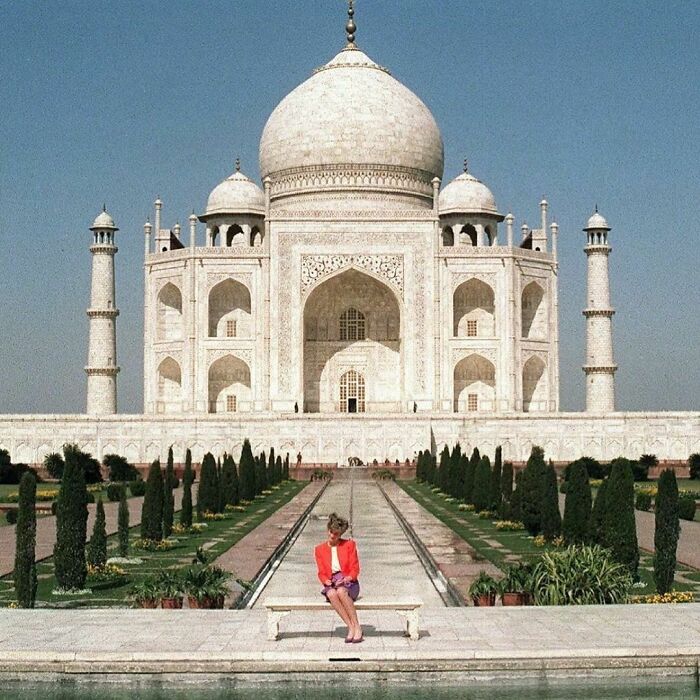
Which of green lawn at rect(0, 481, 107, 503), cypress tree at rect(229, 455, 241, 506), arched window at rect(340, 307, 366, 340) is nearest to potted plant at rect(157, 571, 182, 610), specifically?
cypress tree at rect(229, 455, 241, 506)

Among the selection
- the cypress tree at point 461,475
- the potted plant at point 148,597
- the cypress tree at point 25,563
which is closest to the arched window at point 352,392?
the cypress tree at point 461,475

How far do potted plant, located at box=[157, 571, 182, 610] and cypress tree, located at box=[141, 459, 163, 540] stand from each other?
4158 millimetres

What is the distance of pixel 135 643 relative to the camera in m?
6.84

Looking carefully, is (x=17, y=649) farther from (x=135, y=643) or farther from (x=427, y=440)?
(x=427, y=440)

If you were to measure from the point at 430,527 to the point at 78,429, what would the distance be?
15.5 metres

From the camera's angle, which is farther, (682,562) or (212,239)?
(212,239)

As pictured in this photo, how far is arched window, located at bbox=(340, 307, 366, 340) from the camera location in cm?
3391

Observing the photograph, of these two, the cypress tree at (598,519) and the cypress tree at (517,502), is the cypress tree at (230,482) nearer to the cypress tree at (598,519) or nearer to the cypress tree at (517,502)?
the cypress tree at (517,502)

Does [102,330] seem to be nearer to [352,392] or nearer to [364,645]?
[352,392]

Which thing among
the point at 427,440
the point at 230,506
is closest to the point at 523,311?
the point at 427,440

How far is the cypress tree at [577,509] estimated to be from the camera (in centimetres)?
1084

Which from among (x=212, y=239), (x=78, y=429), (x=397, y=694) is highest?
(x=212, y=239)

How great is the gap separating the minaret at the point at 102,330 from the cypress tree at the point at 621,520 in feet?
78.8

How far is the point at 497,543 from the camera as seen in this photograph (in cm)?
1297
